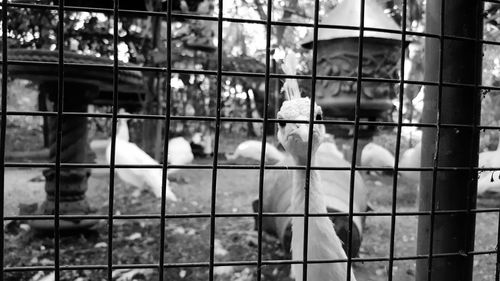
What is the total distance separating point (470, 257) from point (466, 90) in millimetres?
472

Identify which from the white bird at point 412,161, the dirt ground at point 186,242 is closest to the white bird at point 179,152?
the dirt ground at point 186,242

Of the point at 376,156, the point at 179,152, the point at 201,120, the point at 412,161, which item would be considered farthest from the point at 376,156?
the point at 201,120

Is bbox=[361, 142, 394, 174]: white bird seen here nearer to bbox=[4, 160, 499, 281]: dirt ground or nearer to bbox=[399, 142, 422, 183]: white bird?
bbox=[4, 160, 499, 281]: dirt ground

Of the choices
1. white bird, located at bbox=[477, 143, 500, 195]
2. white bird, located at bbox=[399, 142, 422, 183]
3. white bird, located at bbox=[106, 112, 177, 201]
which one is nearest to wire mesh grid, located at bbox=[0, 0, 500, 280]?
white bird, located at bbox=[477, 143, 500, 195]

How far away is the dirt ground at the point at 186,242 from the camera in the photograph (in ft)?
9.92

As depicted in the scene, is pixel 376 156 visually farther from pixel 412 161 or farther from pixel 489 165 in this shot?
pixel 489 165

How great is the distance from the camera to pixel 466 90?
126 centimetres

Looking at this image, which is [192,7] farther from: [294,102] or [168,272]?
[294,102]

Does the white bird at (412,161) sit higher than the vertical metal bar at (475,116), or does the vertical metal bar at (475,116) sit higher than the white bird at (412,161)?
the vertical metal bar at (475,116)

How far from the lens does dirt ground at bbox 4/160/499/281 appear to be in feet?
9.92

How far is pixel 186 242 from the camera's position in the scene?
12.6 ft

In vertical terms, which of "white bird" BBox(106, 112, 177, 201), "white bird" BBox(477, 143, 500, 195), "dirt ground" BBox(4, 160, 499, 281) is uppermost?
"white bird" BBox(477, 143, 500, 195)

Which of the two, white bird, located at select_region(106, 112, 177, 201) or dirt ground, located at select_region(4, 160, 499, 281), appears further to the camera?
white bird, located at select_region(106, 112, 177, 201)

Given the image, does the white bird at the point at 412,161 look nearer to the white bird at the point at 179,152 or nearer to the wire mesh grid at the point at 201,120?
the wire mesh grid at the point at 201,120
